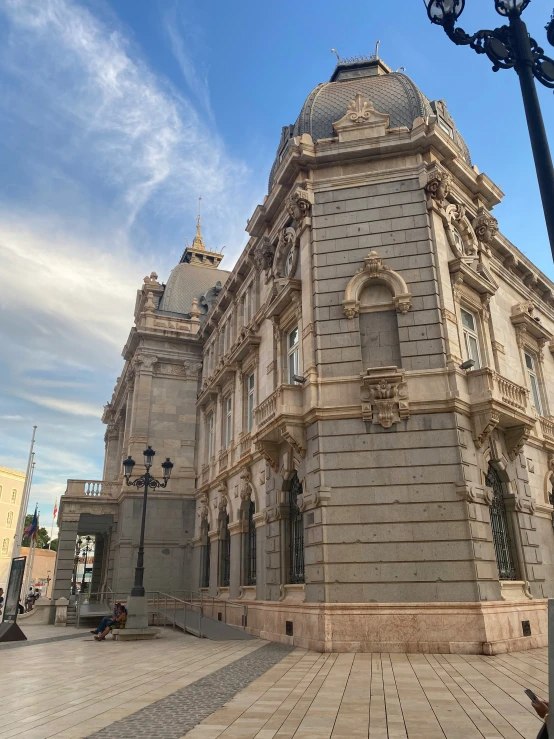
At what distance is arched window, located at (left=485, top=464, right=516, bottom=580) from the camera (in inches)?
617

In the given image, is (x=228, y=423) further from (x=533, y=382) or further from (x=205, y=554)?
(x=533, y=382)

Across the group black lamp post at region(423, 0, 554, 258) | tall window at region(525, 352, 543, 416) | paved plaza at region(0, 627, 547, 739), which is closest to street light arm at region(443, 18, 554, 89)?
black lamp post at region(423, 0, 554, 258)

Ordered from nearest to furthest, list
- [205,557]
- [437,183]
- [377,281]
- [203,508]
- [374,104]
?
[377,281] → [437,183] → [374,104] → [205,557] → [203,508]

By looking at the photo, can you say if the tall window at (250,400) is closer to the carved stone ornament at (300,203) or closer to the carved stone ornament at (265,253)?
the carved stone ornament at (265,253)

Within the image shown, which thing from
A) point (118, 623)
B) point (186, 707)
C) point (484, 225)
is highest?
point (484, 225)

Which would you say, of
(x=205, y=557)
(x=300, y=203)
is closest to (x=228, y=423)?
(x=205, y=557)

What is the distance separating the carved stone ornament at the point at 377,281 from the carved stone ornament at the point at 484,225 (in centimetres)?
546

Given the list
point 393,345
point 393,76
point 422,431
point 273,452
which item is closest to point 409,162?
point 393,76

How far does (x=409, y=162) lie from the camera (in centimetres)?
1805

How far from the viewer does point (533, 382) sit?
A: 22531mm

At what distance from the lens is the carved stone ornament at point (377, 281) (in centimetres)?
1639

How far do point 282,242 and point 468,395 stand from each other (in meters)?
8.90

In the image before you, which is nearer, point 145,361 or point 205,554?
point 205,554

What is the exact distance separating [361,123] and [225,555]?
18.2m
